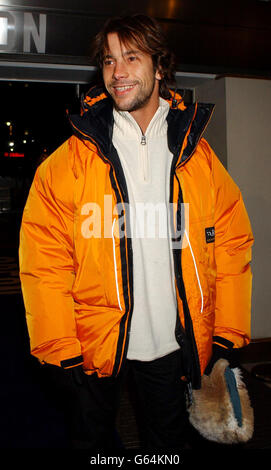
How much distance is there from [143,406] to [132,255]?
679 millimetres

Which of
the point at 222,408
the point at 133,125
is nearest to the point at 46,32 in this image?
the point at 133,125

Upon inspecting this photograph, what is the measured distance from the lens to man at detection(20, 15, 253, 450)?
1.51 metres

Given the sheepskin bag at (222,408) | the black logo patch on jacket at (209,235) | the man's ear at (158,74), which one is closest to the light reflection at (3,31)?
the man's ear at (158,74)

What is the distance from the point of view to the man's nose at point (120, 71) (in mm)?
1652

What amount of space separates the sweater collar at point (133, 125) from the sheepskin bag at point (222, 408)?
1026mm

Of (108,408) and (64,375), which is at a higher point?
(64,375)

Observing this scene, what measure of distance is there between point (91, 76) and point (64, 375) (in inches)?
126

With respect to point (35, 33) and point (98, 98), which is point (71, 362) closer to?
point (98, 98)

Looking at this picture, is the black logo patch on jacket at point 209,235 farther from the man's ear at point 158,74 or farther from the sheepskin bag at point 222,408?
the man's ear at point 158,74

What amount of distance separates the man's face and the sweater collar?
0.04m

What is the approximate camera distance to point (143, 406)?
1700 millimetres

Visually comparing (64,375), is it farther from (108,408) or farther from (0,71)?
(0,71)

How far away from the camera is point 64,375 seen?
4.95ft
